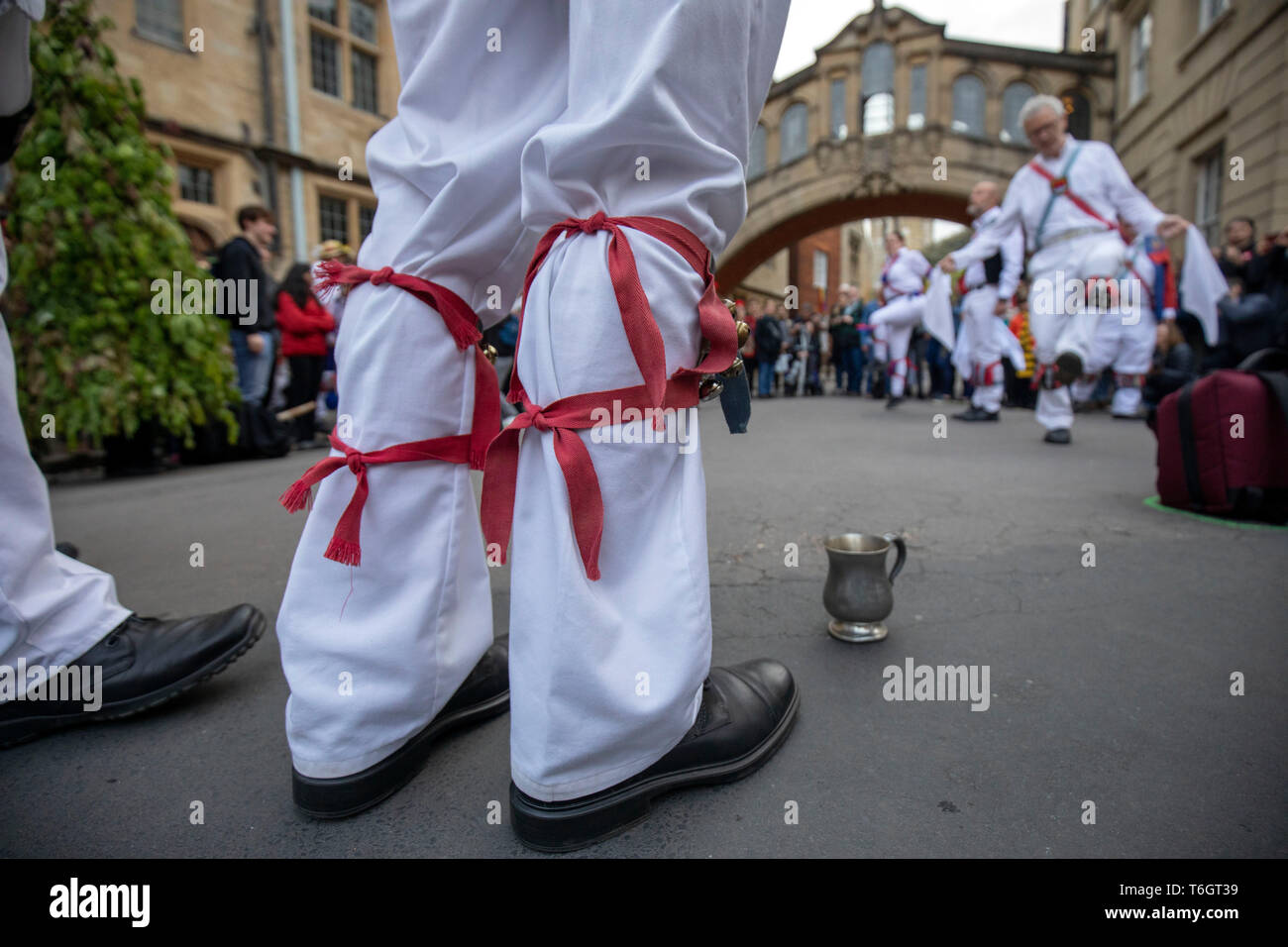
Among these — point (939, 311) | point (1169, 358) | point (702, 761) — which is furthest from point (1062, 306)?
point (702, 761)

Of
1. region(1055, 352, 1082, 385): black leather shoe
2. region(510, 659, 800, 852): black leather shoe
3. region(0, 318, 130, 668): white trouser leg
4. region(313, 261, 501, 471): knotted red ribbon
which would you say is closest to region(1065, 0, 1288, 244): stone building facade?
region(1055, 352, 1082, 385): black leather shoe

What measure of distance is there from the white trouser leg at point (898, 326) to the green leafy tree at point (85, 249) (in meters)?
7.31

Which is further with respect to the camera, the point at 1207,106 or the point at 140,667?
the point at 1207,106

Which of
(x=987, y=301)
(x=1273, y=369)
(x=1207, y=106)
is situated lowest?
(x=1273, y=369)

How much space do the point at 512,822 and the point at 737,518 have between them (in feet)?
6.97

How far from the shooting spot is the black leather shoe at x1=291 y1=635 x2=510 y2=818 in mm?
1162

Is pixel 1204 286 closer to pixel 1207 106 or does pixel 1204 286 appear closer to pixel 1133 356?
pixel 1133 356

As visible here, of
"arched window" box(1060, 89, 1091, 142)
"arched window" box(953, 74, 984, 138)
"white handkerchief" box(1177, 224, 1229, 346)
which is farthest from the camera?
"arched window" box(953, 74, 984, 138)

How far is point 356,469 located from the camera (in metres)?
1.20

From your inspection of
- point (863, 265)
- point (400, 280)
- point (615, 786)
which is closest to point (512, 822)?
point (615, 786)

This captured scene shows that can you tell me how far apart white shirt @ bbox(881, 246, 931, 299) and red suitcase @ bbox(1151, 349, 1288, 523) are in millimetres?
6209

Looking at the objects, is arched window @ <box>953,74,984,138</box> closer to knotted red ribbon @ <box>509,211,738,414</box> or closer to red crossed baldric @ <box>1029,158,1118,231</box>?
red crossed baldric @ <box>1029,158,1118,231</box>

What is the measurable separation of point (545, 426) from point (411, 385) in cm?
33

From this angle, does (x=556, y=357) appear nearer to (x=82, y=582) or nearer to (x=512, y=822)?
(x=512, y=822)
